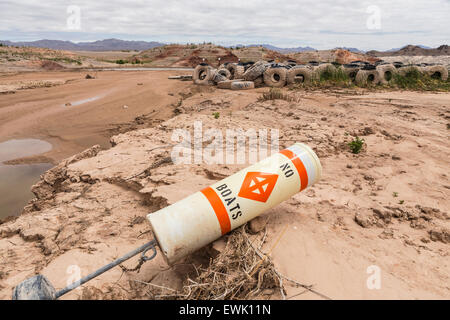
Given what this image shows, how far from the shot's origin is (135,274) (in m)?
2.50

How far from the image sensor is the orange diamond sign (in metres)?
2.43

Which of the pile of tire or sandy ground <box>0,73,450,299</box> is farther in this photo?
the pile of tire

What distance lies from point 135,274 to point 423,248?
8.63ft

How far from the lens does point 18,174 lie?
559cm

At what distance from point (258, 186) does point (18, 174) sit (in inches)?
216

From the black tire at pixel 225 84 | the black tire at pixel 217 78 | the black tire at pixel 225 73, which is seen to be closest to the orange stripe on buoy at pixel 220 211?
the black tire at pixel 225 84

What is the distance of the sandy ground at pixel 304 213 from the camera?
2.23 meters

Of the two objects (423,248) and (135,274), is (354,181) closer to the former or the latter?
(423,248)

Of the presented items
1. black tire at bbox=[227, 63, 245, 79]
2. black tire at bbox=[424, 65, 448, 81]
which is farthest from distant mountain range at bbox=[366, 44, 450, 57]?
black tire at bbox=[227, 63, 245, 79]

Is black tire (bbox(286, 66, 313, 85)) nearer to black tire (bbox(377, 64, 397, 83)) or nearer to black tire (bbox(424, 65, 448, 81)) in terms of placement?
black tire (bbox(377, 64, 397, 83))

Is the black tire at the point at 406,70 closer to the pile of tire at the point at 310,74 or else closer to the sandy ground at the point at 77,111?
the pile of tire at the point at 310,74

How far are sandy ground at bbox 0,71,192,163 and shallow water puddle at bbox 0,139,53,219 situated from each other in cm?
35
